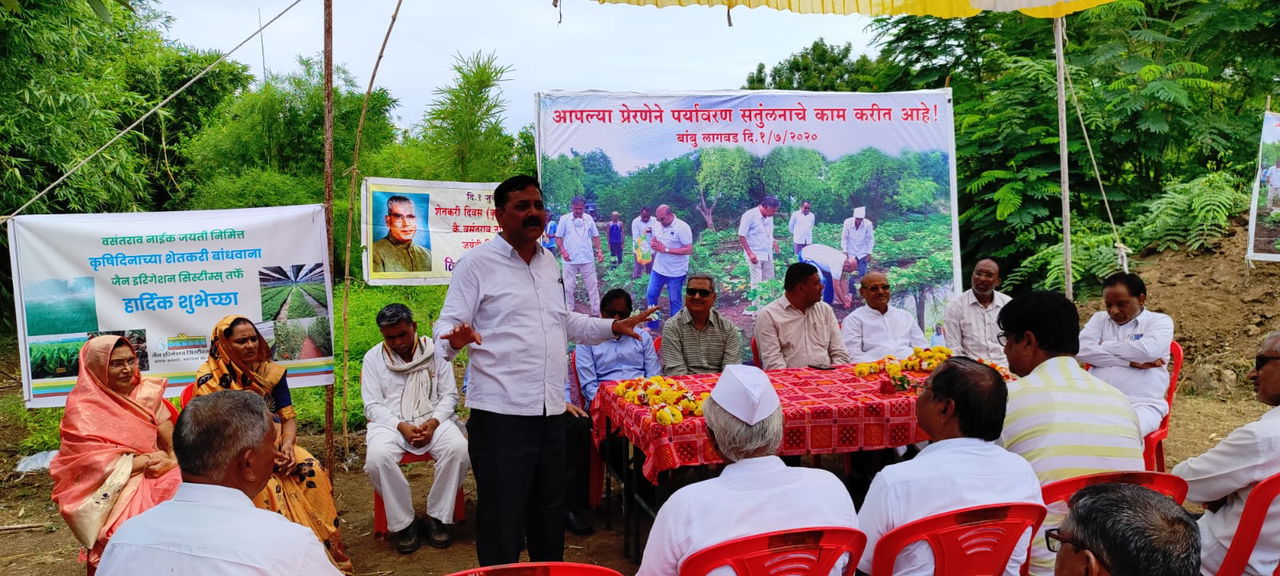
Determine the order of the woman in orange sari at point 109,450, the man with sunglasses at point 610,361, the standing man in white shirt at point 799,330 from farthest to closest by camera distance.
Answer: the standing man in white shirt at point 799,330 < the man with sunglasses at point 610,361 < the woman in orange sari at point 109,450

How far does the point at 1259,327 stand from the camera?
8.51 meters

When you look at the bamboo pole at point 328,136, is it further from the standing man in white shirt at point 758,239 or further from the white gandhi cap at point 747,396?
the standing man in white shirt at point 758,239

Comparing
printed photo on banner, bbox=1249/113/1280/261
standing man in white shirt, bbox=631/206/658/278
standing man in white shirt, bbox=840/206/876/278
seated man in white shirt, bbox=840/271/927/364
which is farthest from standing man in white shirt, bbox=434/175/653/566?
printed photo on banner, bbox=1249/113/1280/261

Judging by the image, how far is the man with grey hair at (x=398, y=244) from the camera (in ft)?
20.1

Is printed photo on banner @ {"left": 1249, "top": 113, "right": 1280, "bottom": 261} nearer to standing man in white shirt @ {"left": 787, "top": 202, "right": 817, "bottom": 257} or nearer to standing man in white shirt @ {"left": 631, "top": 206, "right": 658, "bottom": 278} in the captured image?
standing man in white shirt @ {"left": 787, "top": 202, "right": 817, "bottom": 257}

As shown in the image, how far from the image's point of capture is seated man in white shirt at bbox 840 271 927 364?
6141 millimetres

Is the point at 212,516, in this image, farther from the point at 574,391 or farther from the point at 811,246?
the point at 811,246

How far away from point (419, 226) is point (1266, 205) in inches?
310

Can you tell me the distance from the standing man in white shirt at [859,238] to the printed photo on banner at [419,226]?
Result: 3128 millimetres

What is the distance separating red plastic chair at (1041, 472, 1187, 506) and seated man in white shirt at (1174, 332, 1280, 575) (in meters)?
0.08

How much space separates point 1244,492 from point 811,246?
495 cm

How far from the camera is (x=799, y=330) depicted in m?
5.82

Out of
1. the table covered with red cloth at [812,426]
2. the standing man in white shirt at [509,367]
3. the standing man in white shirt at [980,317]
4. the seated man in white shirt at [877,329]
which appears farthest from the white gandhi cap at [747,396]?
the standing man in white shirt at [980,317]

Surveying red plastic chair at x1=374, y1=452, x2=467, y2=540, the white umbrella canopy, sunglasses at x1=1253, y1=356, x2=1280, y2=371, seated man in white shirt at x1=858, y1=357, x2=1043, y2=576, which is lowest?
red plastic chair at x1=374, y1=452, x2=467, y2=540
